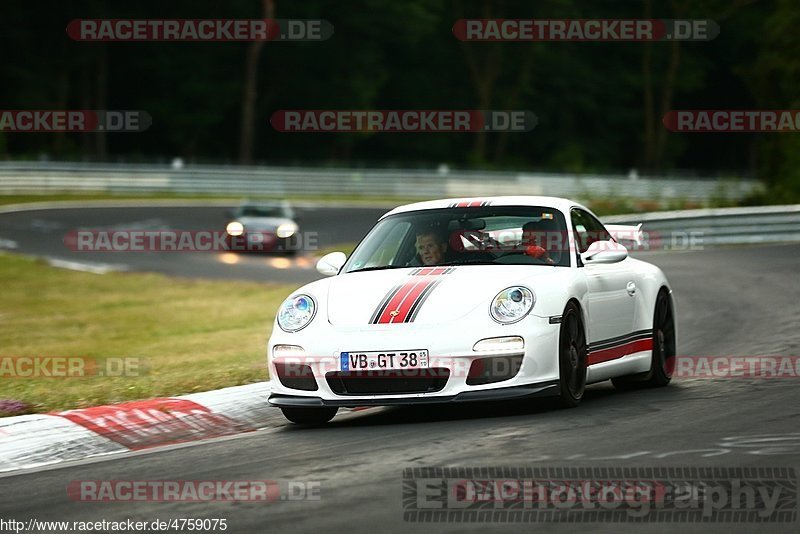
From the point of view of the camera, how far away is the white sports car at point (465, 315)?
8797 mm

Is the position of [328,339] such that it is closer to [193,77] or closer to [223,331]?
[223,331]

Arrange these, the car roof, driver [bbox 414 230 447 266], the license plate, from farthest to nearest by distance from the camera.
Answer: the car roof → driver [bbox 414 230 447 266] → the license plate

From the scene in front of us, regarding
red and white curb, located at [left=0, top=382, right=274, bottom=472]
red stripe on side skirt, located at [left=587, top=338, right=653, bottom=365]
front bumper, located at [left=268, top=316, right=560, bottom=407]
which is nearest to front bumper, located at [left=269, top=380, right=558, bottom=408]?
front bumper, located at [left=268, top=316, right=560, bottom=407]

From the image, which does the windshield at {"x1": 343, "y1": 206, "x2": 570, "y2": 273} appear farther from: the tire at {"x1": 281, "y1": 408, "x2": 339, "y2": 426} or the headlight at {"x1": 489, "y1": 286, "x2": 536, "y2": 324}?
the tire at {"x1": 281, "y1": 408, "x2": 339, "y2": 426}

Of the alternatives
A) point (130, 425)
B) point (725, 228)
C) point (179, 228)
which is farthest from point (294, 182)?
point (130, 425)

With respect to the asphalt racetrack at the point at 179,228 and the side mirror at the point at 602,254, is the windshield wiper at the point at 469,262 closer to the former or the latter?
the side mirror at the point at 602,254

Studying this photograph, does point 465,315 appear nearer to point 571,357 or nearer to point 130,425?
point 571,357

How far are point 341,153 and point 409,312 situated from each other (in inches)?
2305

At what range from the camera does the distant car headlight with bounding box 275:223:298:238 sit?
97.2ft

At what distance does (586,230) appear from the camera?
10727 mm

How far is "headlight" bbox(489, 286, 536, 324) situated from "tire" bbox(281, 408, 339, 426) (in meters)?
1.29

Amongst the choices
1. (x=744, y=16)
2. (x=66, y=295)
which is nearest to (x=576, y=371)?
(x=66, y=295)

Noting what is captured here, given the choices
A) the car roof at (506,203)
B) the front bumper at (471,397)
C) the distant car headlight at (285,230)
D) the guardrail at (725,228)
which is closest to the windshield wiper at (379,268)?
the car roof at (506,203)

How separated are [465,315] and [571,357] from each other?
842 millimetres
